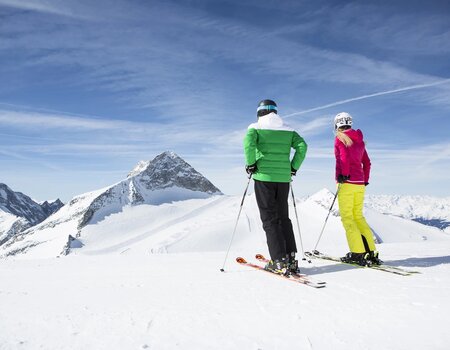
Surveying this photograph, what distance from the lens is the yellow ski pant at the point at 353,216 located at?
7475 mm

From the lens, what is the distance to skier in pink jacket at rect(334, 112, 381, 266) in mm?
7500

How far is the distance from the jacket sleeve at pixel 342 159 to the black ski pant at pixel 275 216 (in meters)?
1.54

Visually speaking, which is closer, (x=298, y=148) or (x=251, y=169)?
(x=251, y=169)

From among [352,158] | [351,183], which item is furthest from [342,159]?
[351,183]

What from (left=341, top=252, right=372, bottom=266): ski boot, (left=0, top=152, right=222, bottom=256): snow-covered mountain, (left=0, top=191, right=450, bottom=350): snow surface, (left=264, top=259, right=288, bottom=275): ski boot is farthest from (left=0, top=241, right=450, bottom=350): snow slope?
(left=0, top=152, right=222, bottom=256): snow-covered mountain

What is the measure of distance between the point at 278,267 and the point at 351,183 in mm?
2559

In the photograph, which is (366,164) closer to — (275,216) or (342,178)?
(342,178)

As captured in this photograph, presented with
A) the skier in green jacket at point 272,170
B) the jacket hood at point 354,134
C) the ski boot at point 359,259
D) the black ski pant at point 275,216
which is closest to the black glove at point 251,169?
the skier in green jacket at point 272,170

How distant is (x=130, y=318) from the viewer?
3.74 metres

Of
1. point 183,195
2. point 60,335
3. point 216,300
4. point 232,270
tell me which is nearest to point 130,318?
point 60,335

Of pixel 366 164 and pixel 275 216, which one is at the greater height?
pixel 366 164

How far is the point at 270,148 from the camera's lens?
6688 millimetres

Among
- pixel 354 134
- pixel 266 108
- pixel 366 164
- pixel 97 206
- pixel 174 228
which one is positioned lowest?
pixel 174 228

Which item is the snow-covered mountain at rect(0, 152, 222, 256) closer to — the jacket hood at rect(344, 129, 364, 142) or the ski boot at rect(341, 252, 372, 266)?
the ski boot at rect(341, 252, 372, 266)
